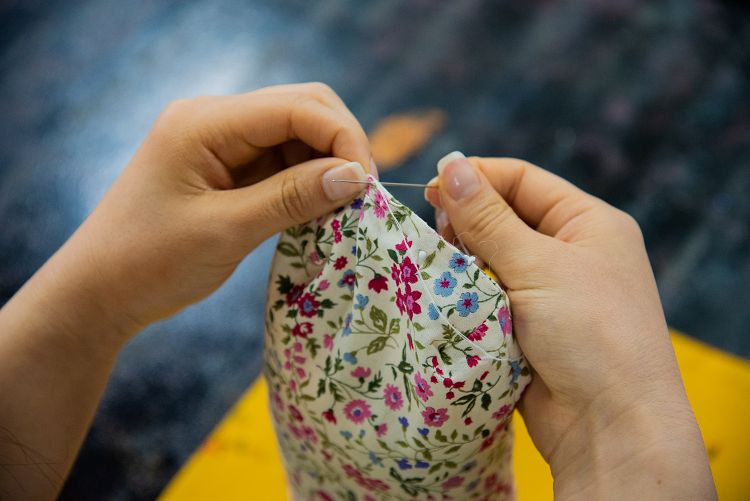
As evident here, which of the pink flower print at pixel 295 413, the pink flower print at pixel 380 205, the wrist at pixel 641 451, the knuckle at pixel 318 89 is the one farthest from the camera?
the pink flower print at pixel 295 413

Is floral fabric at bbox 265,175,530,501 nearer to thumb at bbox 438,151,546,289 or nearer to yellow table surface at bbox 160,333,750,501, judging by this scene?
thumb at bbox 438,151,546,289

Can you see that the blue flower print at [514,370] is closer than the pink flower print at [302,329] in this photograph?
Yes

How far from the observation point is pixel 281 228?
1.17 metres

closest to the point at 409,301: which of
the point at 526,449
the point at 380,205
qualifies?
the point at 380,205

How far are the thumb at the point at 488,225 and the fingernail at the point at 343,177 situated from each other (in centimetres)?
14

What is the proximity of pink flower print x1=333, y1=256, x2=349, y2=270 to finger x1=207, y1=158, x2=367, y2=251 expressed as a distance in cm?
8

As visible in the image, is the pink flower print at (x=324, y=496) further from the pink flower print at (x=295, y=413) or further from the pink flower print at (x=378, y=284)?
the pink flower print at (x=378, y=284)

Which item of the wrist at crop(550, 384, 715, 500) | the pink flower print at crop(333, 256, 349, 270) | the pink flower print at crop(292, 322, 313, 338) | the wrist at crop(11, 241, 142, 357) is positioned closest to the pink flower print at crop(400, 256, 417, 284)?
the pink flower print at crop(333, 256, 349, 270)

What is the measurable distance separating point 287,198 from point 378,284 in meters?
0.19

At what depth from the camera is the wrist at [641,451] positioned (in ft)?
3.18

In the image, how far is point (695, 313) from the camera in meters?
2.28

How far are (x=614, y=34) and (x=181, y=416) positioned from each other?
225 cm

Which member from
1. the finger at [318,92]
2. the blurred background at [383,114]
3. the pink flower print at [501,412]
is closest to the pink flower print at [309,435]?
the pink flower print at [501,412]

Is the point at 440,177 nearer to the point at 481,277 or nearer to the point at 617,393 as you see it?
the point at 481,277
